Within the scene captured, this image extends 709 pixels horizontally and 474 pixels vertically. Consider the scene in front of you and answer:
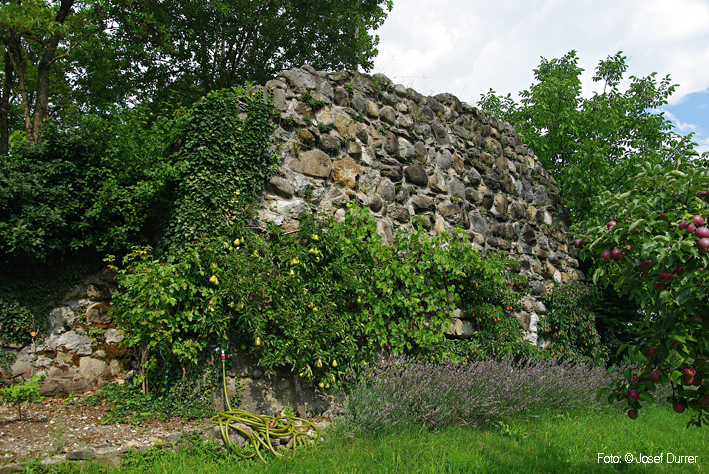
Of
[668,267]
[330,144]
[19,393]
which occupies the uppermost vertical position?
[330,144]

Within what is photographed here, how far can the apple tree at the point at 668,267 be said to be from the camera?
183 cm

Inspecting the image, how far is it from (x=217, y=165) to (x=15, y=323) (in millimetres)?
2450

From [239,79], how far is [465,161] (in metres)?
7.53

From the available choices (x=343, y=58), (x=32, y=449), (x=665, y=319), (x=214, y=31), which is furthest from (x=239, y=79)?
(x=665, y=319)

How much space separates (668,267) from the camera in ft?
6.05

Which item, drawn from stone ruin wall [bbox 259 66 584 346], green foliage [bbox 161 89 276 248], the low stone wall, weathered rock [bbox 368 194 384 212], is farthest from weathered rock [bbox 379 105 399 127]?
the low stone wall

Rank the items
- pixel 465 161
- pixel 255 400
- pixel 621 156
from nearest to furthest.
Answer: pixel 255 400 → pixel 465 161 → pixel 621 156

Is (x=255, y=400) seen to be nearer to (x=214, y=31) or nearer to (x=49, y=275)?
(x=49, y=275)

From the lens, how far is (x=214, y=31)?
10.6 metres

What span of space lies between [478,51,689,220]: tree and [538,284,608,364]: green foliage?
169 cm

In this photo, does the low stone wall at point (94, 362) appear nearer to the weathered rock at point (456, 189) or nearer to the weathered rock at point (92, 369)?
the weathered rock at point (92, 369)

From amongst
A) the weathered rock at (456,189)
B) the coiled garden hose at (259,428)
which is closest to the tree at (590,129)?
the weathered rock at (456,189)

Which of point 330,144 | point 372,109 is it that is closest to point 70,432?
point 330,144

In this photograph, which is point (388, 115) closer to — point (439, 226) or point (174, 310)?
point (439, 226)
